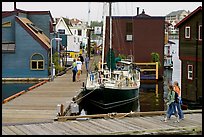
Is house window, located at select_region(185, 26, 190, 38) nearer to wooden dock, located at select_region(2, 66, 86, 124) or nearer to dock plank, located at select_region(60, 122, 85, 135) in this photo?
wooden dock, located at select_region(2, 66, 86, 124)

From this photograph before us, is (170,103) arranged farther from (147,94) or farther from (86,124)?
(147,94)

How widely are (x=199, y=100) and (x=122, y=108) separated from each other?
4463 millimetres

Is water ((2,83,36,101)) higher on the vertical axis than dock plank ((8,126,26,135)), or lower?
lower

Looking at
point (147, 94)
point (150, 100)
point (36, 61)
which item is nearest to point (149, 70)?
point (147, 94)

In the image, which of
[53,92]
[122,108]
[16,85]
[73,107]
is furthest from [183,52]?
[16,85]

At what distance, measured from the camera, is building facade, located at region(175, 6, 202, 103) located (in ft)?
74.7

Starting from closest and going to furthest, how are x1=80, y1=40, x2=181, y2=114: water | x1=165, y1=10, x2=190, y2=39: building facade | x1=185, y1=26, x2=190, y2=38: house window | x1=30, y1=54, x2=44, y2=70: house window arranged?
x1=80, y1=40, x2=181, y2=114: water
x1=185, y1=26, x2=190, y2=38: house window
x1=30, y1=54, x2=44, y2=70: house window
x1=165, y1=10, x2=190, y2=39: building facade

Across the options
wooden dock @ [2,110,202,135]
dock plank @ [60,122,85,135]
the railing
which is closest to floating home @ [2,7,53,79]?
the railing

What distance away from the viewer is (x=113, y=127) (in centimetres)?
1167

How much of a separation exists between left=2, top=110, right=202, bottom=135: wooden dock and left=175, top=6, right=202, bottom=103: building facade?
1009cm

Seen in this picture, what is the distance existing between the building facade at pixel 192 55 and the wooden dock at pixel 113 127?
33.1ft

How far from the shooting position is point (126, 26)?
4497 cm

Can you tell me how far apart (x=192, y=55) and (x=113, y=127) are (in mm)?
13281

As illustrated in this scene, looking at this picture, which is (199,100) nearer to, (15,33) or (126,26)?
(15,33)
